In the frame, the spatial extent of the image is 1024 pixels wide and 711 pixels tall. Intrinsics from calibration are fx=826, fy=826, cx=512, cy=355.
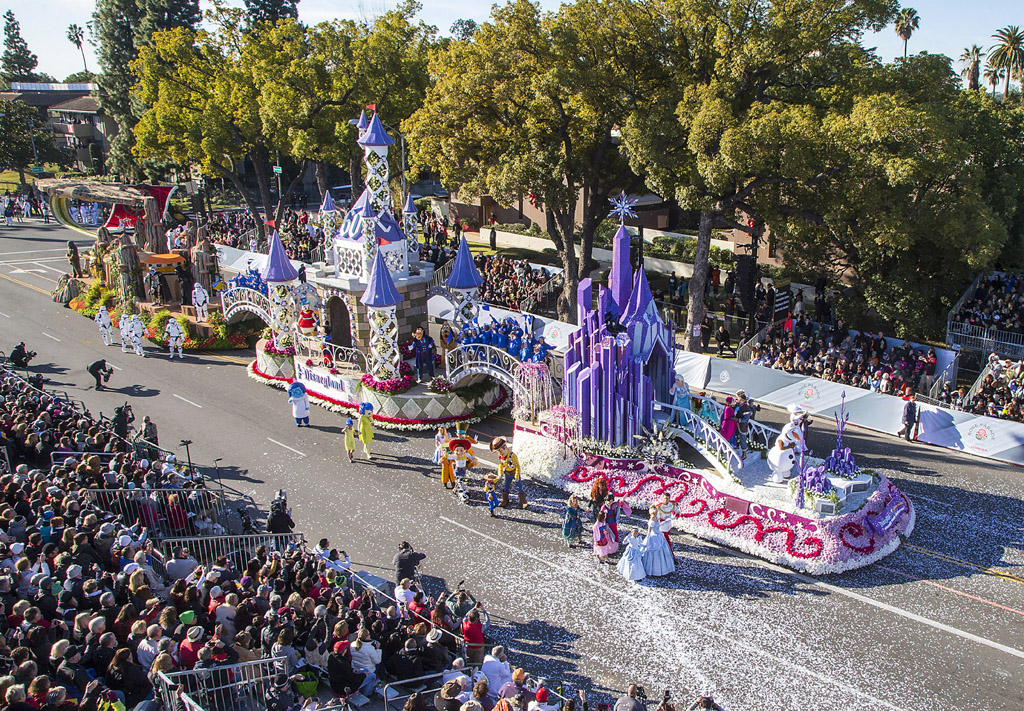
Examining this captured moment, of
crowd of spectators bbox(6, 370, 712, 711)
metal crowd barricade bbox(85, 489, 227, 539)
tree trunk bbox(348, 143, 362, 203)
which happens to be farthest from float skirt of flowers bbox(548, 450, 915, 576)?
tree trunk bbox(348, 143, 362, 203)

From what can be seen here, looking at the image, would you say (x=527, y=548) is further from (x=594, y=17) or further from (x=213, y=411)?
(x=594, y=17)

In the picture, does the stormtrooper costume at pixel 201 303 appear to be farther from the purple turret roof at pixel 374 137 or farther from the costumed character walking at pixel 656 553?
the costumed character walking at pixel 656 553

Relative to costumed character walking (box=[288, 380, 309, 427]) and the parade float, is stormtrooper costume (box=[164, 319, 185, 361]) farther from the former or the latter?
the parade float

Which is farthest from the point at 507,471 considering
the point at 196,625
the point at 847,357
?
the point at 847,357

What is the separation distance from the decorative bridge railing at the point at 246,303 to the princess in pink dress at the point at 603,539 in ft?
51.8

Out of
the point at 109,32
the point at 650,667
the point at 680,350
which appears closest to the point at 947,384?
the point at 680,350

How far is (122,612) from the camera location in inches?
475

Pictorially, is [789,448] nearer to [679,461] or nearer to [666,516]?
[679,461]

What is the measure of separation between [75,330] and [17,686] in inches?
1088

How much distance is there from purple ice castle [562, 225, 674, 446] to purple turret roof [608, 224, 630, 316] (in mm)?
56

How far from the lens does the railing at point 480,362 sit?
23219 mm

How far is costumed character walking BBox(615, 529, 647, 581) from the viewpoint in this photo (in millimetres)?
16953

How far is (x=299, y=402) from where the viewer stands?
24578 mm

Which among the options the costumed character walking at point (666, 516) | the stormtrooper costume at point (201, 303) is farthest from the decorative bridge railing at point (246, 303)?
the costumed character walking at point (666, 516)
